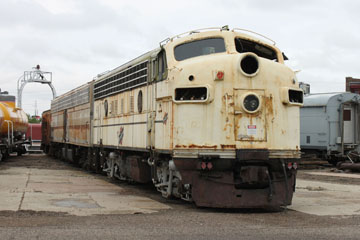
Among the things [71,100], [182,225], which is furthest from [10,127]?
[182,225]

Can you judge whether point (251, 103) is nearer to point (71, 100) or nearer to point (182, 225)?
point (182, 225)

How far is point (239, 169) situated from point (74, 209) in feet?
10.9

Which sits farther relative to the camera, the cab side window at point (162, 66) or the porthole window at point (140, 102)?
the porthole window at point (140, 102)

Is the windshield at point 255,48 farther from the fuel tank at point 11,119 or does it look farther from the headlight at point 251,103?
the fuel tank at point 11,119

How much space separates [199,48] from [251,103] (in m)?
1.78

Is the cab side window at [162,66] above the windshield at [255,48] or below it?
below

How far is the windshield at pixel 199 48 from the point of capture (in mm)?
10445

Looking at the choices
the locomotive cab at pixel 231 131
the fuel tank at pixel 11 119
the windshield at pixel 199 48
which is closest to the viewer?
the locomotive cab at pixel 231 131

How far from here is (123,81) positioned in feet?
46.9

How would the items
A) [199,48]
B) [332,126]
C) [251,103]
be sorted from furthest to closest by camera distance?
[332,126] < [199,48] < [251,103]

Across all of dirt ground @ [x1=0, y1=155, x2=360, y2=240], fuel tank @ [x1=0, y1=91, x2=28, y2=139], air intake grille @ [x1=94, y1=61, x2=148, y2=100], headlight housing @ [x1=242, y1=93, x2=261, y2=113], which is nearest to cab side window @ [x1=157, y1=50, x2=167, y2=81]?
air intake grille @ [x1=94, y1=61, x2=148, y2=100]

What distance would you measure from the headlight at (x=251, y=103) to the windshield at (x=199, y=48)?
1305mm

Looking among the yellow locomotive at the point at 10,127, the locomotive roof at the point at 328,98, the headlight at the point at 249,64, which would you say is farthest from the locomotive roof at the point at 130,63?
the locomotive roof at the point at 328,98

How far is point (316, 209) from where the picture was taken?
33.7ft
